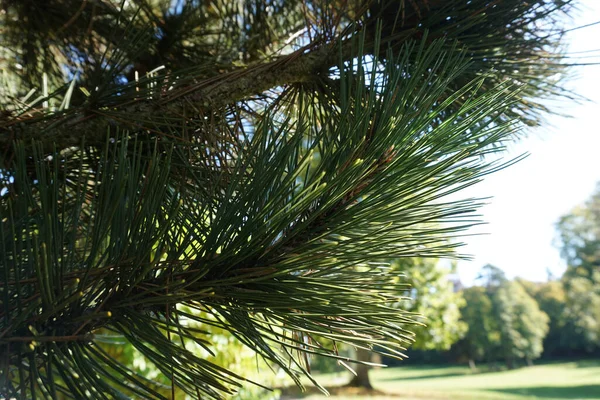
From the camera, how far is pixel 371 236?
1.61 feet

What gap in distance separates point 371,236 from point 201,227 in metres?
0.17

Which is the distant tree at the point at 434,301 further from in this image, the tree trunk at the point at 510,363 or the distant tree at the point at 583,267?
the tree trunk at the point at 510,363

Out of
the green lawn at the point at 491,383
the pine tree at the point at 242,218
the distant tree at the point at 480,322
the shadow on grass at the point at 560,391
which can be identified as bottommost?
the shadow on grass at the point at 560,391

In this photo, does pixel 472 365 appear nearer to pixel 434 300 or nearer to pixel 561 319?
pixel 561 319

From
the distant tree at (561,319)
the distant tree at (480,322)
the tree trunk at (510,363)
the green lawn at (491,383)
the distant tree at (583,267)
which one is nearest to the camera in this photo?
the green lawn at (491,383)

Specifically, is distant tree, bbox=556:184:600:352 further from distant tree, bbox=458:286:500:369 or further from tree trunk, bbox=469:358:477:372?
tree trunk, bbox=469:358:477:372

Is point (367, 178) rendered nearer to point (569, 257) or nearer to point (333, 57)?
point (333, 57)

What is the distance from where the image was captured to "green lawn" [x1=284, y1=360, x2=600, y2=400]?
35.2 ft

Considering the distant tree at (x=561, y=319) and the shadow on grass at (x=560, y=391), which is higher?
the distant tree at (x=561, y=319)

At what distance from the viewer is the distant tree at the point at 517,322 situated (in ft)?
58.1

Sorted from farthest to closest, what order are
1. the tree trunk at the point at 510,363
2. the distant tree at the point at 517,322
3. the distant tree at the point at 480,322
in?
1. the tree trunk at the point at 510,363
2. the distant tree at the point at 517,322
3. the distant tree at the point at 480,322

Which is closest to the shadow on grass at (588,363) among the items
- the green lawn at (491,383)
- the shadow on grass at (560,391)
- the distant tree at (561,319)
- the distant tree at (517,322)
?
the green lawn at (491,383)

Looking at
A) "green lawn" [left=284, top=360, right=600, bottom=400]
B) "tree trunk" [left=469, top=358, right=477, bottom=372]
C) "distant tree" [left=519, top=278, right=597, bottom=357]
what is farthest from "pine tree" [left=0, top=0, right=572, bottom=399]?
"tree trunk" [left=469, top=358, right=477, bottom=372]

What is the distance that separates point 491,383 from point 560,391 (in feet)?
8.06
